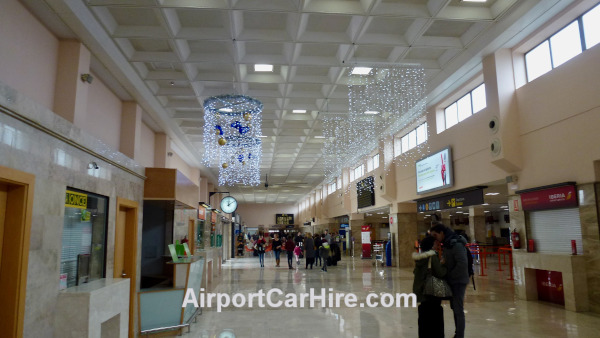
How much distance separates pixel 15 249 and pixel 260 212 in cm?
4377

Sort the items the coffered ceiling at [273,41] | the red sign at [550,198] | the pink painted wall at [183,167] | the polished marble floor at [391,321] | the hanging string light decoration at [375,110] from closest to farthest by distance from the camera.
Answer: the polished marble floor at [391,321]
the coffered ceiling at [273,41]
the red sign at [550,198]
the hanging string light decoration at [375,110]
the pink painted wall at [183,167]

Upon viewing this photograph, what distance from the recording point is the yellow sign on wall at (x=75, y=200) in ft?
16.5

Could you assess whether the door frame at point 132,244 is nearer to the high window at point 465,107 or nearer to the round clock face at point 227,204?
the high window at point 465,107

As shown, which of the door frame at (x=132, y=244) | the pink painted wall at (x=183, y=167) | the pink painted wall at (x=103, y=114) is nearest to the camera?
the door frame at (x=132, y=244)

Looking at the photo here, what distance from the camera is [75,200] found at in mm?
5230

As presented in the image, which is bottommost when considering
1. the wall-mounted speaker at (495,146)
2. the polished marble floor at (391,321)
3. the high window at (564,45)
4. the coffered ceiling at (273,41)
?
the polished marble floor at (391,321)

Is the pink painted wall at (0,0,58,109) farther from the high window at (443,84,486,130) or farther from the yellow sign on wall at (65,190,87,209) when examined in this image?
the high window at (443,84,486,130)

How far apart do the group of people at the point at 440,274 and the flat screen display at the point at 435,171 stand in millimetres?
7177

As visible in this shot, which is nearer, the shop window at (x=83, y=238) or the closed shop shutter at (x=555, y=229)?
the shop window at (x=83, y=238)

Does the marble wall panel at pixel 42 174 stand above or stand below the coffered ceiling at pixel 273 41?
below

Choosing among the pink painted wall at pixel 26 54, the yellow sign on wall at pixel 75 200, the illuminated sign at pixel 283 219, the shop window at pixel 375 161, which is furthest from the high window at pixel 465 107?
the illuminated sign at pixel 283 219

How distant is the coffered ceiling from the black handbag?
15.1 feet

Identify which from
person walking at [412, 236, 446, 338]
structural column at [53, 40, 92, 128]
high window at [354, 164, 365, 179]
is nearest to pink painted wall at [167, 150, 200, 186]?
structural column at [53, 40, 92, 128]

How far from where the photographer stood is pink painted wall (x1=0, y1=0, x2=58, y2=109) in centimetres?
475
